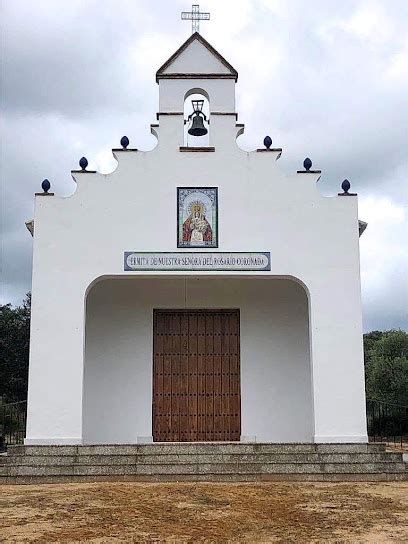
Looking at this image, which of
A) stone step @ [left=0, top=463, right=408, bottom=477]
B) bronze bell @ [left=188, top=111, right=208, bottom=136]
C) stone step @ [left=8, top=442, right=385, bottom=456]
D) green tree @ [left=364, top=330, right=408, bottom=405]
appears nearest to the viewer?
stone step @ [left=0, top=463, right=408, bottom=477]

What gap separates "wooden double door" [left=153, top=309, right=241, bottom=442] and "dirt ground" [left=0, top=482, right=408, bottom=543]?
12.4 ft

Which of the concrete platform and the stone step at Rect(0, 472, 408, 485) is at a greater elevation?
the concrete platform

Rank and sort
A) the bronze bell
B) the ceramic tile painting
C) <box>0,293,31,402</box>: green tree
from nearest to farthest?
the ceramic tile painting, the bronze bell, <box>0,293,31,402</box>: green tree

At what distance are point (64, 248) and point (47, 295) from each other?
94cm

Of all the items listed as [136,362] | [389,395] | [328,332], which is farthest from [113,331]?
[389,395]

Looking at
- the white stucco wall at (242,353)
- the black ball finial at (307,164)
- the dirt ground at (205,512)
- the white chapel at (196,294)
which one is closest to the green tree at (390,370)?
the white stucco wall at (242,353)

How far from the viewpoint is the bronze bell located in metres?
14.2

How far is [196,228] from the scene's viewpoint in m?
13.3

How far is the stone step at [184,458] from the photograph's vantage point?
1134cm

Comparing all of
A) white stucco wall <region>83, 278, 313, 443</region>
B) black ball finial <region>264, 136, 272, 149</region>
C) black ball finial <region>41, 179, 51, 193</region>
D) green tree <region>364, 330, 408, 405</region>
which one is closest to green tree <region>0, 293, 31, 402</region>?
green tree <region>364, 330, 408, 405</region>

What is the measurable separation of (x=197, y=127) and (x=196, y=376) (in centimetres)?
513

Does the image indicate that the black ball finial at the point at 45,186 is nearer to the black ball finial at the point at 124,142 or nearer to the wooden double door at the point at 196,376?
the black ball finial at the point at 124,142

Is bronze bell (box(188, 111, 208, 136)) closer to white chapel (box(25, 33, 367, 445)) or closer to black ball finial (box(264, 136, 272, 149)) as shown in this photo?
white chapel (box(25, 33, 367, 445))

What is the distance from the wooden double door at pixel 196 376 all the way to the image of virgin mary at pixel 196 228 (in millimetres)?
2189
